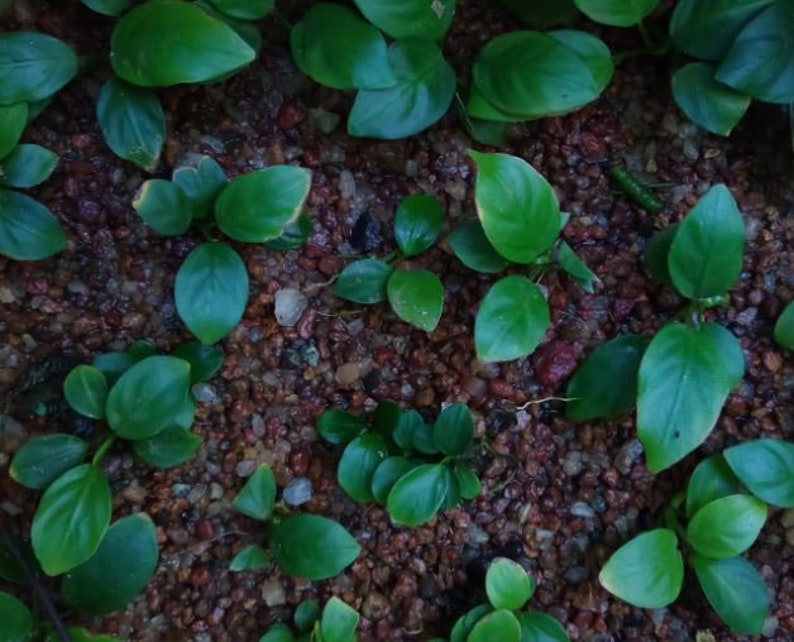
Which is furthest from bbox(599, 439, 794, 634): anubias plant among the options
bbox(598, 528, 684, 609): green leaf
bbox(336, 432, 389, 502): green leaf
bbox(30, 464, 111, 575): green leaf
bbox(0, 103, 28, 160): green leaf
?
bbox(0, 103, 28, 160): green leaf

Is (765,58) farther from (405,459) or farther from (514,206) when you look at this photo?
Result: (405,459)

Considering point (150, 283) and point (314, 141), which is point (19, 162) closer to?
point (150, 283)

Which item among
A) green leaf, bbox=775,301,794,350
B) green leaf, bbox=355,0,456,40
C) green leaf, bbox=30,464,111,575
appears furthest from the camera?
green leaf, bbox=775,301,794,350

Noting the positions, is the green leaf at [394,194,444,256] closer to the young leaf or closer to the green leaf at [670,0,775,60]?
the young leaf

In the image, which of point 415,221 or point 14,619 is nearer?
point 14,619

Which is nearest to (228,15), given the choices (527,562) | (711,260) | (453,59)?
(453,59)

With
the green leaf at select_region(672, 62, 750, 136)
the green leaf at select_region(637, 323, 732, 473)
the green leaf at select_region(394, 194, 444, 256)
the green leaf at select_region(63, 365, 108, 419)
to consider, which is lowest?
the green leaf at select_region(63, 365, 108, 419)

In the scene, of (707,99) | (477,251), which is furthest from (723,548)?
(707,99)
